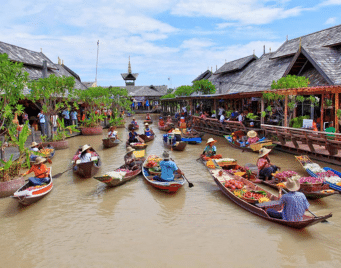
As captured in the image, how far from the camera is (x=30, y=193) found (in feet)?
26.7

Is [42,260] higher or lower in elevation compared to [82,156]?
lower

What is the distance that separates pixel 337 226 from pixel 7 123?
33.3 feet

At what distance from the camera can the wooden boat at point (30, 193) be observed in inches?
312

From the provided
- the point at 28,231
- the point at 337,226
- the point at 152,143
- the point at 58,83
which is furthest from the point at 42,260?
the point at 152,143

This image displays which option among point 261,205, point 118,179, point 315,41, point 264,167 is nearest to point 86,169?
point 118,179

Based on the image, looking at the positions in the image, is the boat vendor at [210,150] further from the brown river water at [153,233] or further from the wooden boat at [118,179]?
the wooden boat at [118,179]

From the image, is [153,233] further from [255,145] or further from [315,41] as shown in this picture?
[315,41]

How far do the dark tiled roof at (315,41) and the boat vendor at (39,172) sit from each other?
630 inches

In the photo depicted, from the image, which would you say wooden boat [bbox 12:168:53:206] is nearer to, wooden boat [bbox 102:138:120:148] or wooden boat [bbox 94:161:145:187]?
wooden boat [bbox 94:161:145:187]

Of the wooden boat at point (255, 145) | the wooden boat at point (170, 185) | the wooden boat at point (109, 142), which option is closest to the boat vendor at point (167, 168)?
the wooden boat at point (170, 185)

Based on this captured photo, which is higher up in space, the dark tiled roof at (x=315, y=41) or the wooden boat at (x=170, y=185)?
the dark tiled roof at (x=315, y=41)

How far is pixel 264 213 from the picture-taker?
698cm

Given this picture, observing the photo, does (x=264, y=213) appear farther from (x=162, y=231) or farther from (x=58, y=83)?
(x=58, y=83)

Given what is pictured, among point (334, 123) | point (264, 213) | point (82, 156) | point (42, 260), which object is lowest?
point (42, 260)
